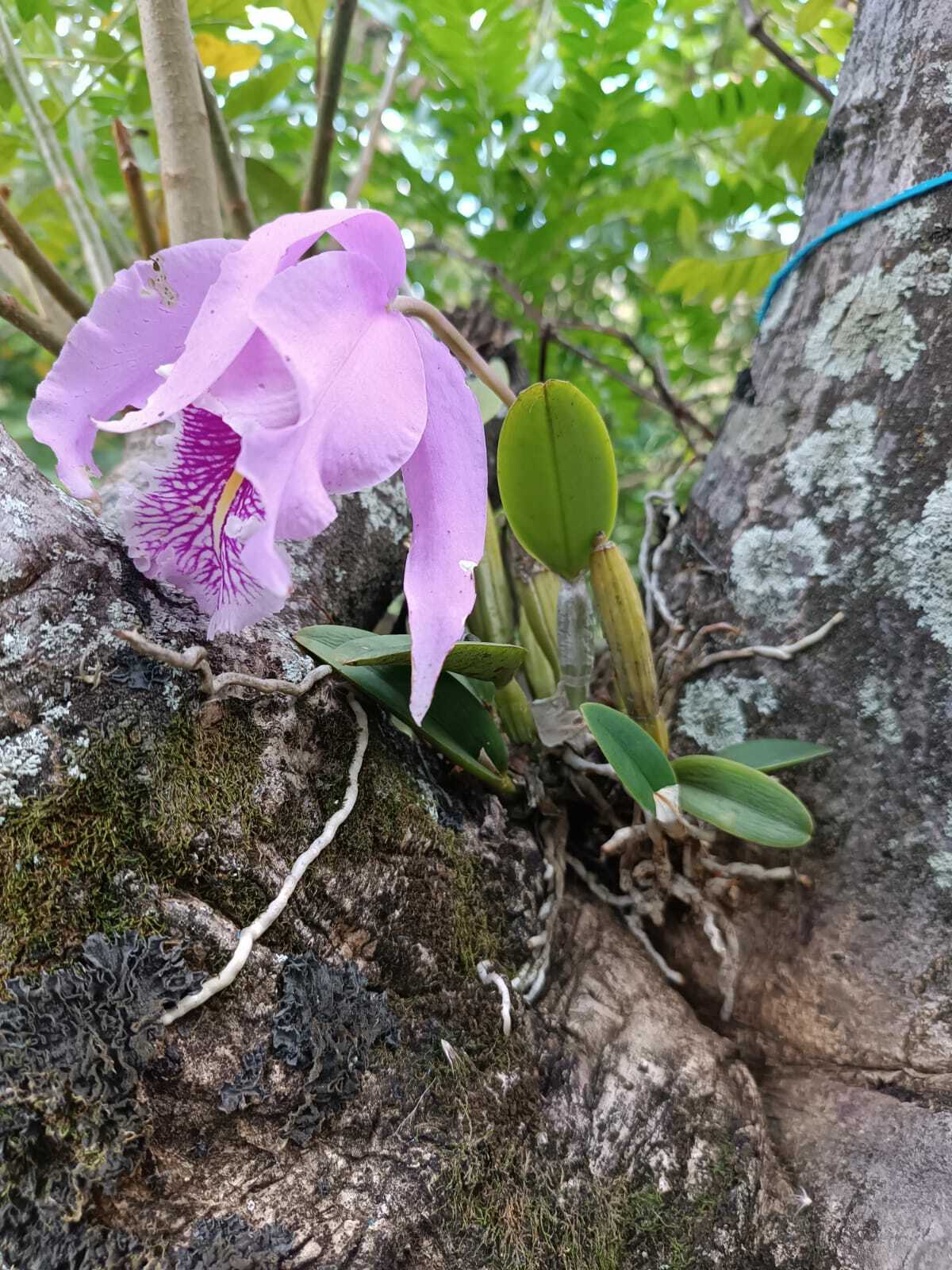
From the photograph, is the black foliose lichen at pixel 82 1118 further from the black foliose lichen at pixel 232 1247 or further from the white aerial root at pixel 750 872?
the white aerial root at pixel 750 872

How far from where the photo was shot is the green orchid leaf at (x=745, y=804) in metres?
0.64

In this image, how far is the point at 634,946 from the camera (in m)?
0.80

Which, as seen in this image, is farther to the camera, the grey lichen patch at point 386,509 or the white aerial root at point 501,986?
the grey lichen patch at point 386,509

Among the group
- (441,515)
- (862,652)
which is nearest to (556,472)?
(441,515)

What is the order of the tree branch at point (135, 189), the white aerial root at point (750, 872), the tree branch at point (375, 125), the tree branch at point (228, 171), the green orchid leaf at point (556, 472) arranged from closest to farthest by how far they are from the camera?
the green orchid leaf at point (556, 472)
the white aerial root at point (750, 872)
the tree branch at point (135, 189)
the tree branch at point (228, 171)
the tree branch at point (375, 125)

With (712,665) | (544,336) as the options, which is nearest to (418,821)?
(712,665)

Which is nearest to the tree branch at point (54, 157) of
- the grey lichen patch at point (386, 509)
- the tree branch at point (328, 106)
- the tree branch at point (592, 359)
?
the tree branch at point (328, 106)

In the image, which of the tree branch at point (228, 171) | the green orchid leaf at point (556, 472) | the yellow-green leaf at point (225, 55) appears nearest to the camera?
the green orchid leaf at point (556, 472)

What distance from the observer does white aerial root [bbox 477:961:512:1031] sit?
2.10 feet

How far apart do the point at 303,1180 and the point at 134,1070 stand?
138 millimetres

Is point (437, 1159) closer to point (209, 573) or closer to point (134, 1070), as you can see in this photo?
point (134, 1070)

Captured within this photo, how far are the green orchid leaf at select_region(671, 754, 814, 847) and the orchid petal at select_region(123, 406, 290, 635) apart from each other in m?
0.38

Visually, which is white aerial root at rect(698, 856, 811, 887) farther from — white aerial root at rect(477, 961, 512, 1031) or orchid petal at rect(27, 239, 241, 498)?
orchid petal at rect(27, 239, 241, 498)

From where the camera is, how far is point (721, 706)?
837 millimetres
